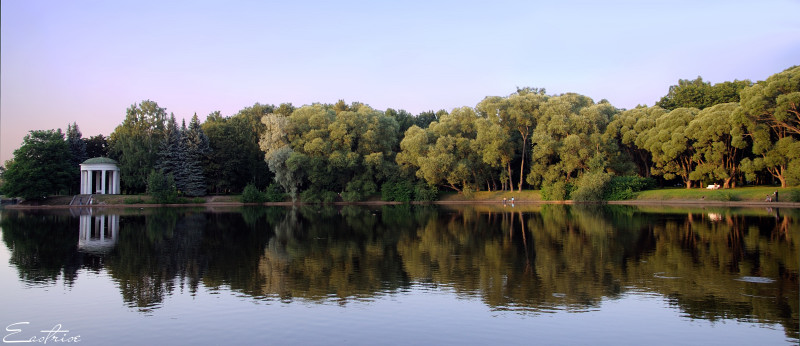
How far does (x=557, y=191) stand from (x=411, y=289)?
158ft

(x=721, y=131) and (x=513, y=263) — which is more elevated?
(x=721, y=131)

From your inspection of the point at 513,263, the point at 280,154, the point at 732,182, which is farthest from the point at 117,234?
the point at 732,182

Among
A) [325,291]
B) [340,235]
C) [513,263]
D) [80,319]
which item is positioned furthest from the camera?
[340,235]

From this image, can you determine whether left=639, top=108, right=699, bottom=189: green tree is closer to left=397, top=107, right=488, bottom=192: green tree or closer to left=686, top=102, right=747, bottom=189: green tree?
left=686, top=102, right=747, bottom=189: green tree

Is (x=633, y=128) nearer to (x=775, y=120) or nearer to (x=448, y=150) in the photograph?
(x=775, y=120)

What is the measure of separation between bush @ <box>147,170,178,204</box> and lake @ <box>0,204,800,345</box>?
3725cm

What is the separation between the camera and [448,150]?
65125 mm

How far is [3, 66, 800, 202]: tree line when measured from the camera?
188 ft

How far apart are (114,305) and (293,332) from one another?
5084mm

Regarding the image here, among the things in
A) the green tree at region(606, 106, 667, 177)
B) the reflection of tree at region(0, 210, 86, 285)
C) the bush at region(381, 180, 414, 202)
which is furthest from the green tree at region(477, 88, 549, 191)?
the reflection of tree at region(0, 210, 86, 285)

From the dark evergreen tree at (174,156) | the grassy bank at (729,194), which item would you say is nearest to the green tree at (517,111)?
the grassy bank at (729,194)

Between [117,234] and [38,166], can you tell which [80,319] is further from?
[38,166]

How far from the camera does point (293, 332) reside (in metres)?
11.0

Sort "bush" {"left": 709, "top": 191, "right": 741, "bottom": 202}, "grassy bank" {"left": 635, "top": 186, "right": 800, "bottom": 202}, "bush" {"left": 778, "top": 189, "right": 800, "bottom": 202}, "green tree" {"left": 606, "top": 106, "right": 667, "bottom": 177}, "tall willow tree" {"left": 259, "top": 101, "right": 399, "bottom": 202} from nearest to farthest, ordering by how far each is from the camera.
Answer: "bush" {"left": 778, "top": 189, "right": 800, "bottom": 202}, "grassy bank" {"left": 635, "top": 186, "right": 800, "bottom": 202}, "bush" {"left": 709, "top": 191, "right": 741, "bottom": 202}, "green tree" {"left": 606, "top": 106, "right": 667, "bottom": 177}, "tall willow tree" {"left": 259, "top": 101, "right": 399, "bottom": 202}
